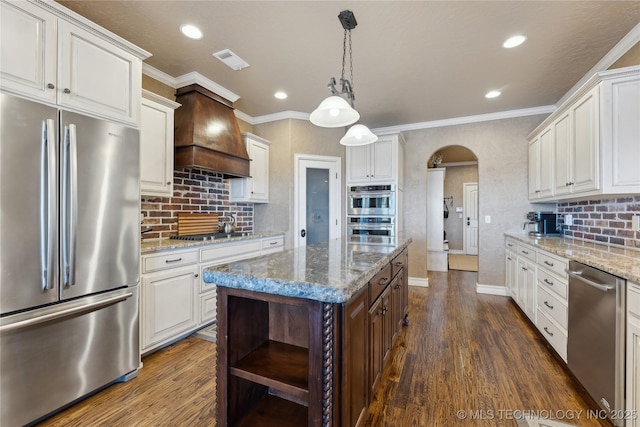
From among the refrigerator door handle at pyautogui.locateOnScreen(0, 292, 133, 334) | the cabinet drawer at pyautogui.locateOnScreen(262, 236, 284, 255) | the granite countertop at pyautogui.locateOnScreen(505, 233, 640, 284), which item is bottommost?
the refrigerator door handle at pyautogui.locateOnScreen(0, 292, 133, 334)

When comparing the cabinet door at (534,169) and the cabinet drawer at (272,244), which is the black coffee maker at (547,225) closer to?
the cabinet door at (534,169)

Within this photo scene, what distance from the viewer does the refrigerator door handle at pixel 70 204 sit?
5.30ft

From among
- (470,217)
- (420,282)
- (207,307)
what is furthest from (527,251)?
(470,217)

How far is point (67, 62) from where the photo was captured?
167cm

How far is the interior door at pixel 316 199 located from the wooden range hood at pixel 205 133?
1.08m

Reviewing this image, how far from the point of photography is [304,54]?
2.65 m

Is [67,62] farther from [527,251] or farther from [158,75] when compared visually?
[527,251]

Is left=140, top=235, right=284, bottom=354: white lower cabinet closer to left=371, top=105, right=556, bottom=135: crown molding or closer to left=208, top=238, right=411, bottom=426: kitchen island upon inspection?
left=208, top=238, right=411, bottom=426: kitchen island

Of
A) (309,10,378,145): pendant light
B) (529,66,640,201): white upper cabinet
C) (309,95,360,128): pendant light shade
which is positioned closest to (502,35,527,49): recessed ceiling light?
(529,66,640,201): white upper cabinet

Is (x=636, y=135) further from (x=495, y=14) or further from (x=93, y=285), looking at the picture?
(x=93, y=285)

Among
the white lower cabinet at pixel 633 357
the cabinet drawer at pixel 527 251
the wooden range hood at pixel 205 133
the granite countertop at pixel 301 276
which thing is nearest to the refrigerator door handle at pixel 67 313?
the granite countertop at pixel 301 276

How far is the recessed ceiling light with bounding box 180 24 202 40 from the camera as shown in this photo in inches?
88.8

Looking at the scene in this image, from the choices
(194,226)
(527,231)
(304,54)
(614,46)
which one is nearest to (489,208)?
(527,231)

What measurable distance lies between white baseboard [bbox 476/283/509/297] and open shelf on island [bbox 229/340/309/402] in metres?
3.86
